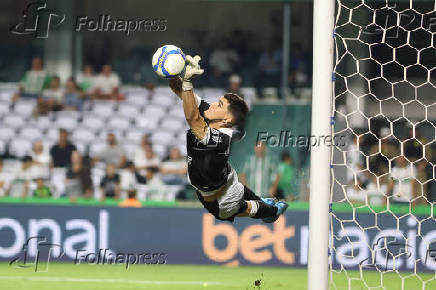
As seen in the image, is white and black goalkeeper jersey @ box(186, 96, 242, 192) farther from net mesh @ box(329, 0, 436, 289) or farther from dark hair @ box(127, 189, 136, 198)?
dark hair @ box(127, 189, 136, 198)

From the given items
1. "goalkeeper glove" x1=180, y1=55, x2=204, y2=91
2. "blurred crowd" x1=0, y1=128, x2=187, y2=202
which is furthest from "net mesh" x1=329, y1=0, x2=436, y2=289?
"goalkeeper glove" x1=180, y1=55, x2=204, y2=91

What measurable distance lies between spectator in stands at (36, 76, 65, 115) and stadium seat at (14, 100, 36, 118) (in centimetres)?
12

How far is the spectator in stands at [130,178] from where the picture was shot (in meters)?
11.7

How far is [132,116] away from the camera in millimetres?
13289

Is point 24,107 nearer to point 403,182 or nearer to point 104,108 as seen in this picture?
point 104,108

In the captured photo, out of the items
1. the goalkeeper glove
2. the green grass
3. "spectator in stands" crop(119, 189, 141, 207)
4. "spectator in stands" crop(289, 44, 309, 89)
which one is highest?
"spectator in stands" crop(289, 44, 309, 89)

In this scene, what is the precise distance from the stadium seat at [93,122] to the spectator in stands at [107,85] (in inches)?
17.1

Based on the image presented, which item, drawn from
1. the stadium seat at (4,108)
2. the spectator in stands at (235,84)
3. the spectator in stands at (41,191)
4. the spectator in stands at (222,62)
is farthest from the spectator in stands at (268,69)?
the stadium seat at (4,108)

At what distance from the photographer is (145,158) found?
40.1ft

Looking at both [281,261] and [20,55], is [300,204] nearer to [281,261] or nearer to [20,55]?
[281,261]

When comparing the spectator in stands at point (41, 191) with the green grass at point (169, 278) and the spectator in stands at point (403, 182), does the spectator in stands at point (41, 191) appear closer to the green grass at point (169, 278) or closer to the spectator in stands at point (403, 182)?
the green grass at point (169, 278)

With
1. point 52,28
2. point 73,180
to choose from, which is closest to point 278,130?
point 73,180

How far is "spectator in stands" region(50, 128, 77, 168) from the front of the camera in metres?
12.0

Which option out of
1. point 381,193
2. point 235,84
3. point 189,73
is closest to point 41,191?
point 235,84
